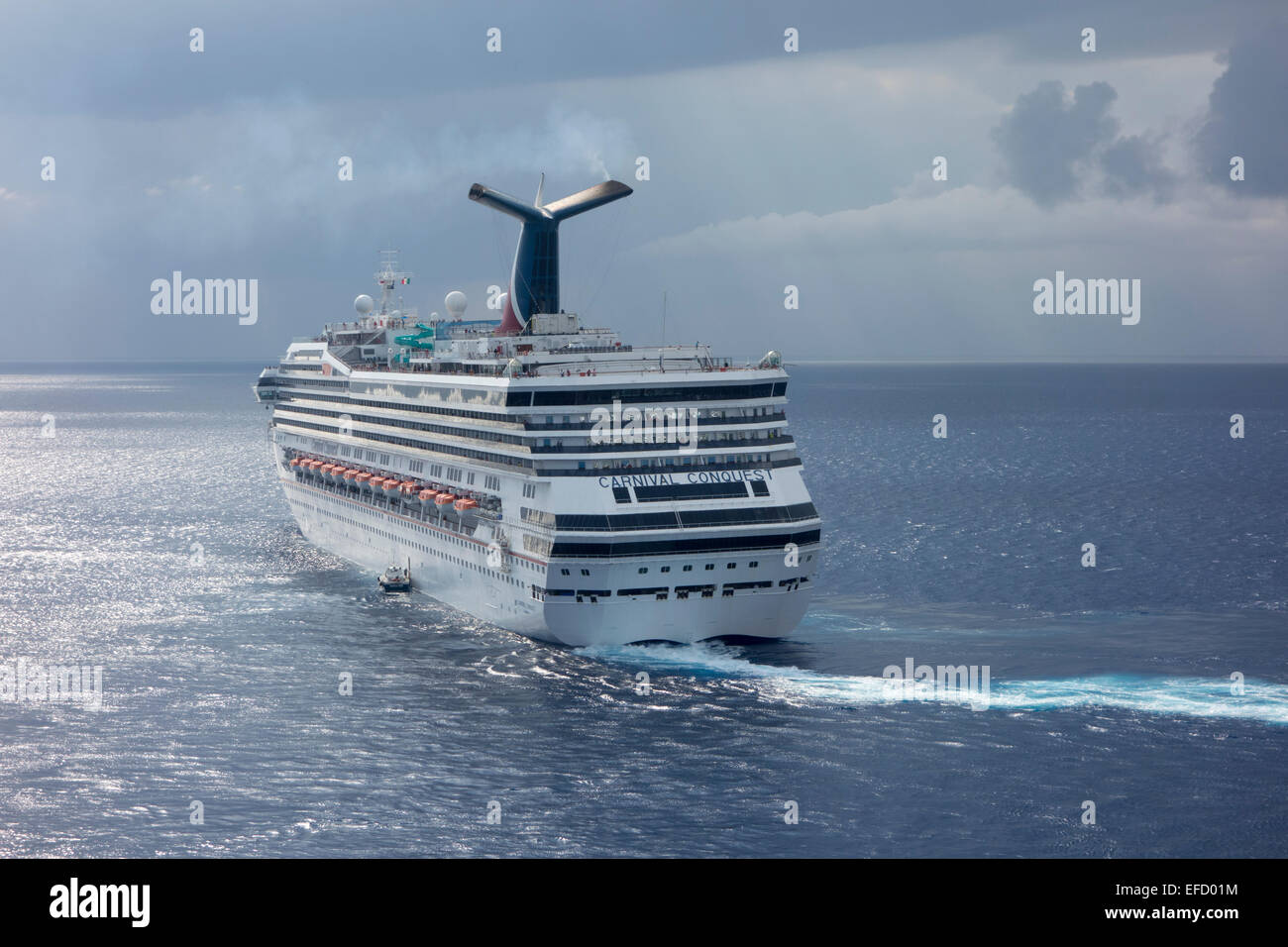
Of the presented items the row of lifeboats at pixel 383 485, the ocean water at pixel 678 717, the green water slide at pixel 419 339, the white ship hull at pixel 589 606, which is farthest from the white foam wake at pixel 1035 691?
the green water slide at pixel 419 339

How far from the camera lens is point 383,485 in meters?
69.4

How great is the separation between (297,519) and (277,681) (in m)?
38.3

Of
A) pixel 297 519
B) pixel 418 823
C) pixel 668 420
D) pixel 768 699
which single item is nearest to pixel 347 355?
pixel 297 519

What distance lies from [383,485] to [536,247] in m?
14.6

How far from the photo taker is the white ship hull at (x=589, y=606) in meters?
51.5

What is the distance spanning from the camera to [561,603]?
51906 millimetres

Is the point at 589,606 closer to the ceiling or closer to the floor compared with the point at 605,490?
closer to the floor

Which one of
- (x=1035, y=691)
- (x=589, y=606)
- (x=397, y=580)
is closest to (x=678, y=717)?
(x=589, y=606)

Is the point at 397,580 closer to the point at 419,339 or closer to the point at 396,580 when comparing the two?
the point at 396,580

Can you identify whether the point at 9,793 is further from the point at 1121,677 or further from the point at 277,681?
the point at 1121,677

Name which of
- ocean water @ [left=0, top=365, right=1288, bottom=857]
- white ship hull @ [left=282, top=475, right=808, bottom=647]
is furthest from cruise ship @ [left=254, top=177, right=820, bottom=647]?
ocean water @ [left=0, top=365, right=1288, bottom=857]

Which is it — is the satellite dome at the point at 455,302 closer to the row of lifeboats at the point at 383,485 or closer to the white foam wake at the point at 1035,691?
the row of lifeboats at the point at 383,485

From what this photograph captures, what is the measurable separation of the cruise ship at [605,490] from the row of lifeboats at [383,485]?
0.54 ft

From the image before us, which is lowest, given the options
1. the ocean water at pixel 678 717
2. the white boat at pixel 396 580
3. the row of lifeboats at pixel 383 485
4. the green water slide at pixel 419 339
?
the ocean water at pixel 678 717
